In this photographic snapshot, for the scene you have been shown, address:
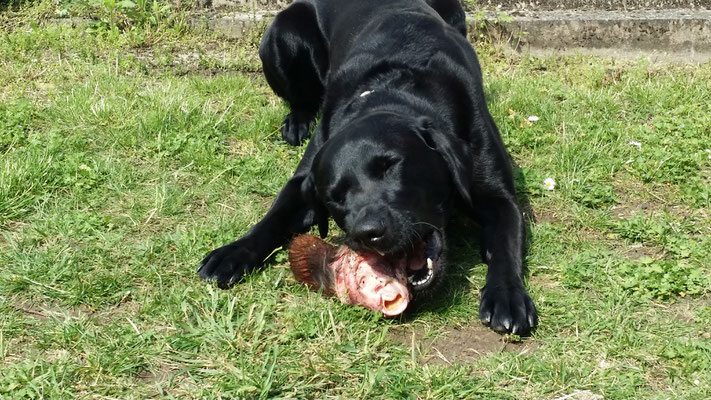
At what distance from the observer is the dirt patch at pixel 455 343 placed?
2889mm

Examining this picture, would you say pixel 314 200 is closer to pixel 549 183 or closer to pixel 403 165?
pixel 403 165

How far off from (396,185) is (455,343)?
25.4 inches

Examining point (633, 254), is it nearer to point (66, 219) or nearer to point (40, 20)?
point (66, 219)

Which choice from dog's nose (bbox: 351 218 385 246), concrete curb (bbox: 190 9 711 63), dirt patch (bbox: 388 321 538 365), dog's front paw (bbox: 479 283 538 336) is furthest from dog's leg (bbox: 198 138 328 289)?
concrete curb (bbox: 190 9 711 63)

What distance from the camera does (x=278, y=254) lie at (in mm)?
3598

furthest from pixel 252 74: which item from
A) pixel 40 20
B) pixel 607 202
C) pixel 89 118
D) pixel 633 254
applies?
pixel 633 254

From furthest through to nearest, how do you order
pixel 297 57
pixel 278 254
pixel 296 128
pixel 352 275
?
pixel 297 57 → pixel 296 128 → pixel 278 254 → pixel 352 275

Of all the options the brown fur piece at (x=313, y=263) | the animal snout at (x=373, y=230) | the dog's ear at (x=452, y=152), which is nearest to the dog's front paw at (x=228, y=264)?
the brown fur piece at (x=313, y=263)

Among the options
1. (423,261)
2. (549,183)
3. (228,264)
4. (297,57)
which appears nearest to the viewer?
(423,261)

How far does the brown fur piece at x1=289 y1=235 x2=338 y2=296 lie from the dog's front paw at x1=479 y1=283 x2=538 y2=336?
0.60 meters

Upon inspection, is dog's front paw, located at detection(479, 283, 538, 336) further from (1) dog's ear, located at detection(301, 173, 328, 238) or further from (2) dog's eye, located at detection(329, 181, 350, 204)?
(1) dog's ear, located at detection(301, 173, 328, 238)

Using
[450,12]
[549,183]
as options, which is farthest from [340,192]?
[450,12]

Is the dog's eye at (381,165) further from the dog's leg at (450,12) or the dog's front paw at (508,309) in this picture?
the dog's leg at (450,12)

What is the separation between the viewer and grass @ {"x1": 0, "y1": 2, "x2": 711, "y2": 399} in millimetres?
2734
